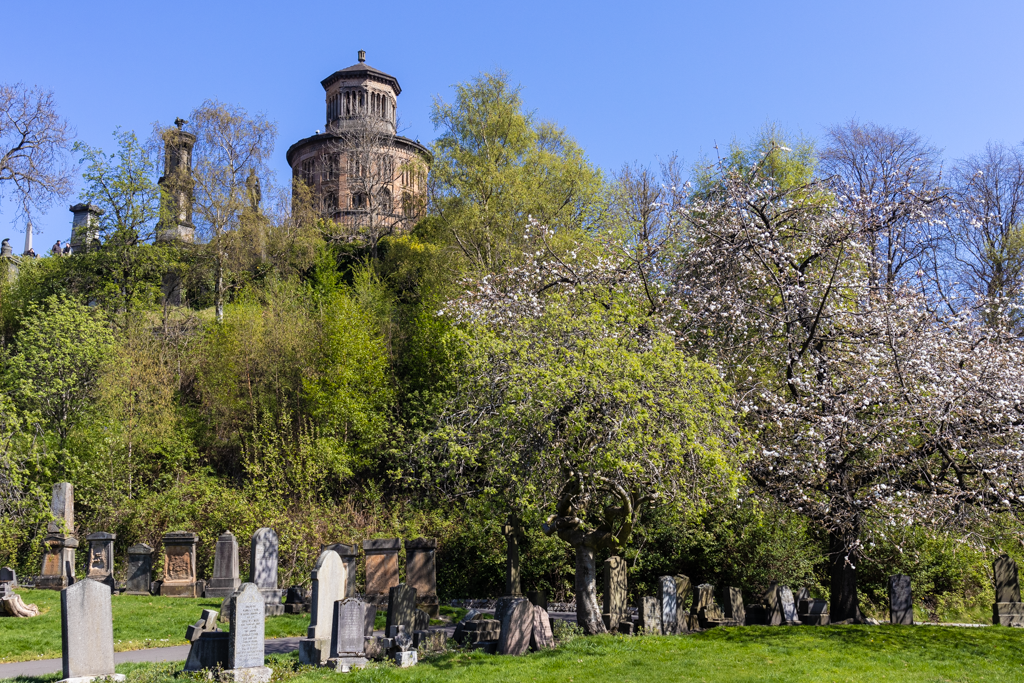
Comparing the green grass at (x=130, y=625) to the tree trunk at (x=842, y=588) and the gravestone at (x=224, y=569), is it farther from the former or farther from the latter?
the tree trunk at (x=842, y=588)

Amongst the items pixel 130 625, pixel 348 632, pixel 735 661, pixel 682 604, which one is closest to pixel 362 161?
pixel 130 625

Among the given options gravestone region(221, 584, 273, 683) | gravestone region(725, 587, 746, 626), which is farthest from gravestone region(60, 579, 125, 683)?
gravestone region(725, 587, 746, 626)

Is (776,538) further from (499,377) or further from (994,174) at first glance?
(994,174)

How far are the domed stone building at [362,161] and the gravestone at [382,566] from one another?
70.8 feet

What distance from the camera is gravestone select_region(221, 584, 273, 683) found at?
32.9ft

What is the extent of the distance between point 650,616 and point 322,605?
5652 millimetres

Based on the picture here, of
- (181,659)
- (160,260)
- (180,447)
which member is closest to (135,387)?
(180,447)

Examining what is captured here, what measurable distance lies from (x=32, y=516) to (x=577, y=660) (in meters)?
11.9

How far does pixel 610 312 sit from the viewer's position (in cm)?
1419

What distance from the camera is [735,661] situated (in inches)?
456

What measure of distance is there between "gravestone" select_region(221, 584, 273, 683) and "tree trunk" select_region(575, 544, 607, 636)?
17.5 ft

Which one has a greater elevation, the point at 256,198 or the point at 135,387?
the point at 256,198

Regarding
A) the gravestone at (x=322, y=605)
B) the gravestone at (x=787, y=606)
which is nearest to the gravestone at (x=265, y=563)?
the gravestone at (x=322, y=605)

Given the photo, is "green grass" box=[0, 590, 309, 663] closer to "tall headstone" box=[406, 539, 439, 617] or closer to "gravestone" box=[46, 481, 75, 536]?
"tall headstone" box=[406, 539, 439, 617]
